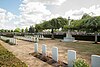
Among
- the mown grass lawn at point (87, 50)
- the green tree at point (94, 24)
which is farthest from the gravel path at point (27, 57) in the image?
the green tree at point (94, 24)

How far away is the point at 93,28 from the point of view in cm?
2806

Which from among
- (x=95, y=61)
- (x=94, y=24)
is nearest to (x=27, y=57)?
(x=95, y=61)

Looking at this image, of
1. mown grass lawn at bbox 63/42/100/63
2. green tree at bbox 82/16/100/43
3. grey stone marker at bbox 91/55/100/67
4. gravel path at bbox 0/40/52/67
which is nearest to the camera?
grey stone marker at bbox 91/55/100/67

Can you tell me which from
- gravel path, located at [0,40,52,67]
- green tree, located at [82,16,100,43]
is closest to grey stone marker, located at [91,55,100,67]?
gravel path, located at [0,40,52,67]

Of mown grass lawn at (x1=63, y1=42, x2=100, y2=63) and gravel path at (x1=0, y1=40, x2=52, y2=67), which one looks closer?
gravel path at (x1=0, y1=40, x2=52, y2=67)

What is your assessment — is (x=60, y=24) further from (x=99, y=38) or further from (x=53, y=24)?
(x=99, y=38)

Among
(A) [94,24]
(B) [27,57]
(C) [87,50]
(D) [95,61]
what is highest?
(A) [94,24]

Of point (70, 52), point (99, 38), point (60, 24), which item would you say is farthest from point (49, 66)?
point (60, 24)

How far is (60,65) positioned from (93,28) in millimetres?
19205

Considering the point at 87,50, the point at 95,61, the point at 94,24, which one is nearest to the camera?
the point at 95,61

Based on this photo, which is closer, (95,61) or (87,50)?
(95,61)

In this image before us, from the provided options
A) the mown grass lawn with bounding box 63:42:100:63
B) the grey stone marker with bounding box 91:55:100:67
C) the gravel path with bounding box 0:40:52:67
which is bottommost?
the gravel path with bounding box 0:40:52:67

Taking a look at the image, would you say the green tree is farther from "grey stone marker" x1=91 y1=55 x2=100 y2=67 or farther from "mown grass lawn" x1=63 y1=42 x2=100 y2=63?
"grey stone marker" x1=91 y1=55 x2=100 y2=67

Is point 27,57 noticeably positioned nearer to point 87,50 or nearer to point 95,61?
point 87,50
